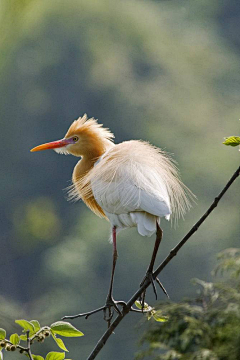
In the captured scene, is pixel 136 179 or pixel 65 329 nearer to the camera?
pixel 65 329

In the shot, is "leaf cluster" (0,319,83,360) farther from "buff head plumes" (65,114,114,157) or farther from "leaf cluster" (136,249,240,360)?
"buff head plumes" (65,114,114,157)

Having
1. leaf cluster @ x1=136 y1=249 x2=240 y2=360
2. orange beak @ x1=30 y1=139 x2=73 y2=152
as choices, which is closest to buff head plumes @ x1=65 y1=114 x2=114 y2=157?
orange beak @ x1=30 y1=139 x2=73 y2=152

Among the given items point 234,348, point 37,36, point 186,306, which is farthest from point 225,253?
point 37,36

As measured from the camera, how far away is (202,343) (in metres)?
0.88

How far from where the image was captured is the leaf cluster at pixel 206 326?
78 centimetres

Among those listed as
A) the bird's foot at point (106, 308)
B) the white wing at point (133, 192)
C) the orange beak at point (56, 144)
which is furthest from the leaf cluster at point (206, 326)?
the orange beak at point (56, 144)

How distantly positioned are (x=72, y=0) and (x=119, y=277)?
4.63 ft

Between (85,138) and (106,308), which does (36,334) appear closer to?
(106,308)

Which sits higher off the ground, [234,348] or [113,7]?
[113,7]

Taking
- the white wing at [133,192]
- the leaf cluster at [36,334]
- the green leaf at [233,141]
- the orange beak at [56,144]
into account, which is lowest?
the leaf cluster at [36,334]

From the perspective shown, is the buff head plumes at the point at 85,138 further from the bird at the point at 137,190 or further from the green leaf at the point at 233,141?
the green leaf at the point at 233,141

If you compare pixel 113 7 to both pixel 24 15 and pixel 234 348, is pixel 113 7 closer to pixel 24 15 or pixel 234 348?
pixel 24 15

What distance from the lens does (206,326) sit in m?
0.91

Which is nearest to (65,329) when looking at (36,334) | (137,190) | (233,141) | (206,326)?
(36,334)
